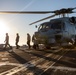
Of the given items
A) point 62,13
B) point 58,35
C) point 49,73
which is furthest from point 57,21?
point 49,73

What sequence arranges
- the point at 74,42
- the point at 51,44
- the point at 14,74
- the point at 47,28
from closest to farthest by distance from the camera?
1. the point at 14,74
2. the point at 51,44
3. the point at 47,28
4. the point at 74,42

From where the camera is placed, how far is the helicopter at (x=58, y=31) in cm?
1687

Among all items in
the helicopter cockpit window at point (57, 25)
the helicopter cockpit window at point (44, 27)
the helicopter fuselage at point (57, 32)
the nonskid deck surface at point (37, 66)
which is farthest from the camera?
the helicopter cockpit window at point (44, 27)

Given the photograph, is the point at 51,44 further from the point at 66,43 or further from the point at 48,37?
the point at 66,43

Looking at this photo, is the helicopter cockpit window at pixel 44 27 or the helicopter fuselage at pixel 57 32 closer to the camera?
the helicopter fuselage at pixel 57 32

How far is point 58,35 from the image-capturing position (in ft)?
55.6

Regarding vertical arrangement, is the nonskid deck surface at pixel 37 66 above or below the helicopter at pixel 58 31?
below

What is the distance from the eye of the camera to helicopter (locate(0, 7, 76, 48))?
55.3ft

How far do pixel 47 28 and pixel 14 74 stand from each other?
11948 mm

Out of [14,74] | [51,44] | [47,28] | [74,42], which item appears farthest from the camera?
[74,42]

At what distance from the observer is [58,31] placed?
17.3 m

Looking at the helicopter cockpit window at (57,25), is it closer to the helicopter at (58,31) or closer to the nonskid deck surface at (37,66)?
the helicopter at (58,31)

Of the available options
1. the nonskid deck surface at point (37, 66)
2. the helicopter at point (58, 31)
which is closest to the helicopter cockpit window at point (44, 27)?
the helicopter at point (58, 31)

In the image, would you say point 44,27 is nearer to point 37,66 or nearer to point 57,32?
point 57,32
